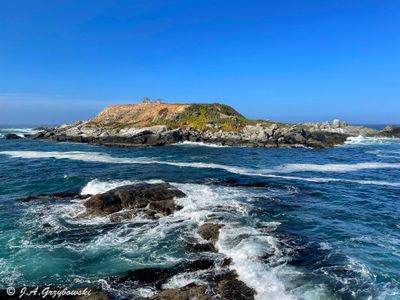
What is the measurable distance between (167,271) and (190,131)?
69.6 meters

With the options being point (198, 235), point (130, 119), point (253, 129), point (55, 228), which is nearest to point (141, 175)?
point (55, 228)

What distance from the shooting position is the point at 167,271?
15930 mm

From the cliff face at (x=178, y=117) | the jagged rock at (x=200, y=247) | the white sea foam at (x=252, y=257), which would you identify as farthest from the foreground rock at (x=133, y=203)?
the cliff face at (x=178, y=117)

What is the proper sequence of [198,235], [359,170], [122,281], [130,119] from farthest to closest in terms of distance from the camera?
[130,119] → [359,170] → [198,235] → [122,281]

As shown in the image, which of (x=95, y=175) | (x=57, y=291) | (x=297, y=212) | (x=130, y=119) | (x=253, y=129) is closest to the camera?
(x=57, y=291)

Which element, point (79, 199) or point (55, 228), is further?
point (79, 199)

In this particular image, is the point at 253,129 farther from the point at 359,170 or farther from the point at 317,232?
the point at 317,232

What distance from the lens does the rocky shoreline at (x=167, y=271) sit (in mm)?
13227

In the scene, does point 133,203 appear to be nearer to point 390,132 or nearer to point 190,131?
point 190,131

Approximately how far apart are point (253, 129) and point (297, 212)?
6011 cm

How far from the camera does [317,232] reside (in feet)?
70.1

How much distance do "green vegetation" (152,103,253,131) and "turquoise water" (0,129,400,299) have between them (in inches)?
1862

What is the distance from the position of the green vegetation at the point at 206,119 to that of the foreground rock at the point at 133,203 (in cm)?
6057

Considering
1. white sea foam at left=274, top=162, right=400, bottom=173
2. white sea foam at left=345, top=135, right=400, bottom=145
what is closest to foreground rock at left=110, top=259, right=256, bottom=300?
white sea foam at left=274, top=162, right=400, bottom=173
